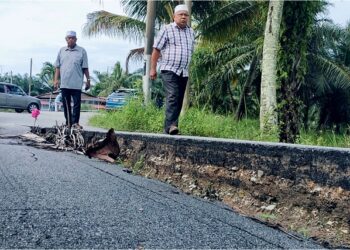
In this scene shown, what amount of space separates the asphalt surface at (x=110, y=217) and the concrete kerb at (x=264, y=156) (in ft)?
1.48

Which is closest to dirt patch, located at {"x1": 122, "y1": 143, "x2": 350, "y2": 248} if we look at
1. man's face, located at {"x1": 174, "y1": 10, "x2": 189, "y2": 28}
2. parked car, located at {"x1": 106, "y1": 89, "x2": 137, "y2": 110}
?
man's face, located at {"x1": 174, "y1": 10, "x2": 189, "y2": 28}

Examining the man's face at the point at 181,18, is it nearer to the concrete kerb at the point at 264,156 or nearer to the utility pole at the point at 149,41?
the concrete kerb at the point at 264,156

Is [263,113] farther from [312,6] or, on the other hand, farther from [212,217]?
[212,217]

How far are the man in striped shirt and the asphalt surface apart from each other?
143 cm

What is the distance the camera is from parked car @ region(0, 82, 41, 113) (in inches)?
826

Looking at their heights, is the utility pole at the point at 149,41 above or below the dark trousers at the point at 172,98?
above

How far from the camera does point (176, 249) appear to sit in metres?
2.15

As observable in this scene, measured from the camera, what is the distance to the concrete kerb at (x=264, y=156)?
2986mm

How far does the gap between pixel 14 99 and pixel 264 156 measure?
19.5m

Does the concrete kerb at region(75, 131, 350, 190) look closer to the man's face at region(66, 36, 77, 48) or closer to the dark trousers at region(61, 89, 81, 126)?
the dark trousers at region(61, 89, 81, 126)

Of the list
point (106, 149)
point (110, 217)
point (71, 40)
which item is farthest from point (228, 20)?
point (110, 217)

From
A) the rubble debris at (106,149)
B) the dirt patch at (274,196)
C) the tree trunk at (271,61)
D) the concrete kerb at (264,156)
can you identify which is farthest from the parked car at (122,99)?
the dirt patch at (274,196)

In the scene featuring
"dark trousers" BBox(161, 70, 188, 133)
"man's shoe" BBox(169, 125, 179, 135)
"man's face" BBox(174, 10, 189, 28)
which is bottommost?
"man's shoe" BBox(169, 125, 179, 135)

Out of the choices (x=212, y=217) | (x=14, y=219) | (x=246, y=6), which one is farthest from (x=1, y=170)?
(x=246, y=6)
